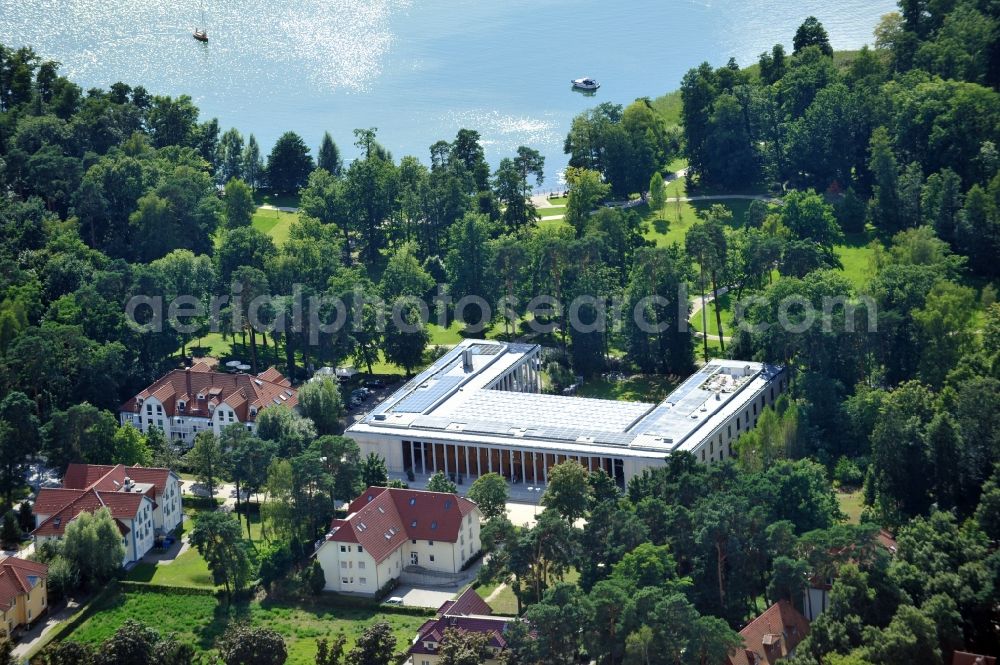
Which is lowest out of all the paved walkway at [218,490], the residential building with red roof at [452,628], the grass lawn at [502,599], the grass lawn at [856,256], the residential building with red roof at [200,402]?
the grass lawn at [502,599]

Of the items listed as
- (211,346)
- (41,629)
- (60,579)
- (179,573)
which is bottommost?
(41,629)

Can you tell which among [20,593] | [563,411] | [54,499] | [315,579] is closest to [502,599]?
[315,579]

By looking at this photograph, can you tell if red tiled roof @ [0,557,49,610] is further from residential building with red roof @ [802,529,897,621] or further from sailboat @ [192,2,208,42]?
sailboat @ [192,2,208,42]

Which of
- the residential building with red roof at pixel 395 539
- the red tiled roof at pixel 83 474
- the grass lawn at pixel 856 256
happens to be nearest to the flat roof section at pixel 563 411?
the residential building with red roof at pixel 395 539

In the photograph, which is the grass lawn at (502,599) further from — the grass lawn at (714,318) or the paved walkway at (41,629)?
the grass lawn at (714,318)

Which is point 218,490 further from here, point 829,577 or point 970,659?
point 970,659
